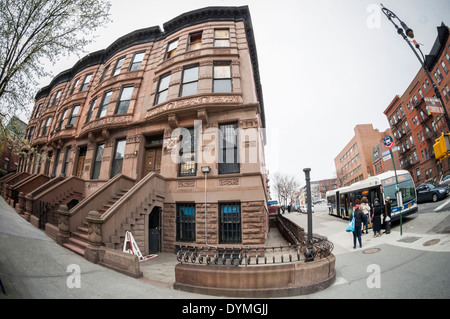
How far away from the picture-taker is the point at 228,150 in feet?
31.4

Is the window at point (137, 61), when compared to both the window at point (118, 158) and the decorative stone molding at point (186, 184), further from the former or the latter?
the decorative stone molding at point (186, 184)

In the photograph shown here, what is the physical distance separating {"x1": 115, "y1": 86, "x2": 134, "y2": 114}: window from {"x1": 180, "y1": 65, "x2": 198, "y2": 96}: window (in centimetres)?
437

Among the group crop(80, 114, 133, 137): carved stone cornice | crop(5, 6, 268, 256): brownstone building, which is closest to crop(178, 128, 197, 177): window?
crop(5, 6, 268, 256): brownstone building

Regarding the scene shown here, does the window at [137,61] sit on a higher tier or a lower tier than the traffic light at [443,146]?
higher

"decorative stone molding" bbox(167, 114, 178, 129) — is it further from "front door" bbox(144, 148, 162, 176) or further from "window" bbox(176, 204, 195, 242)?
"window" bbox(176, 204, 195, 242)

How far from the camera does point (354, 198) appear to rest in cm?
1505

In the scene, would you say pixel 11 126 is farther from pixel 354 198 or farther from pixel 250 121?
pixel 354 198

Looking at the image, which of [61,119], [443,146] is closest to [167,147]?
[443,146]

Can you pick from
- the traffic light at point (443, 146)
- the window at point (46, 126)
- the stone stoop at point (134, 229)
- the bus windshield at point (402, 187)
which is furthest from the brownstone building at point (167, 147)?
the bus windshield at point (402, 187)

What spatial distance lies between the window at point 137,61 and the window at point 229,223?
1226cm

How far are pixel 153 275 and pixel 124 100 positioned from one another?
455 inches

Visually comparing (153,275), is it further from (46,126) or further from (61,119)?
(46,126)

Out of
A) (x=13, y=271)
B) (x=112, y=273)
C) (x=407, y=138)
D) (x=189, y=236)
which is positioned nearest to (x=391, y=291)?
(x=112, y=273)

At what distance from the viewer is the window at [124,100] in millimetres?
12430
